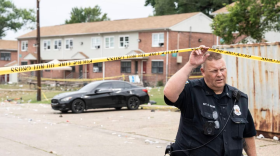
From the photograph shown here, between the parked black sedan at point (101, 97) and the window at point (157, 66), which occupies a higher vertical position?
the window at point (157, 66)

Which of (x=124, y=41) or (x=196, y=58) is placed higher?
(x=124, y=41)

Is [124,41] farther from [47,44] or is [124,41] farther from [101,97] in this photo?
[101,97]

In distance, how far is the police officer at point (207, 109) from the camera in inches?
144

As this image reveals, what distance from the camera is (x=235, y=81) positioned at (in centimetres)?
1022

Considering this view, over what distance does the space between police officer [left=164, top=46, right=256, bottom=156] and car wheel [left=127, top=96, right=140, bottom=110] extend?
1435 cm

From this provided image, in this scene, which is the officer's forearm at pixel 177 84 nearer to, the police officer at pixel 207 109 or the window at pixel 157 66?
the police officer at pixel 207 109

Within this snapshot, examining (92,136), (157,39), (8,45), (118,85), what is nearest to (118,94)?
(118,85)

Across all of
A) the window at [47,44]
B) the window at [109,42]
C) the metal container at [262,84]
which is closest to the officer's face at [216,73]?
the metal container at [262,84]

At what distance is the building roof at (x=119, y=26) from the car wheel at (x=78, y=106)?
2369 centimetres

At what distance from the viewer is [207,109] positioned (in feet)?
12.3

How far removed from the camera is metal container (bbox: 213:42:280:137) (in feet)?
30.5

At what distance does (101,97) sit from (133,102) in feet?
5.81

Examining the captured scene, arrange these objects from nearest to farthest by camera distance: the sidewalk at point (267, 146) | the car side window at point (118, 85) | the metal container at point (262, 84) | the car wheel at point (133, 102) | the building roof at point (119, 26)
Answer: the sidewalk at point (267, 146) < the metal container at point (262, 84) < the car side window at point (118, 85) < the car wheel at point (133, 102) < the building roof at point (119, 26)

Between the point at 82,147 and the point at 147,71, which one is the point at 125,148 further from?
the point at 147,71
